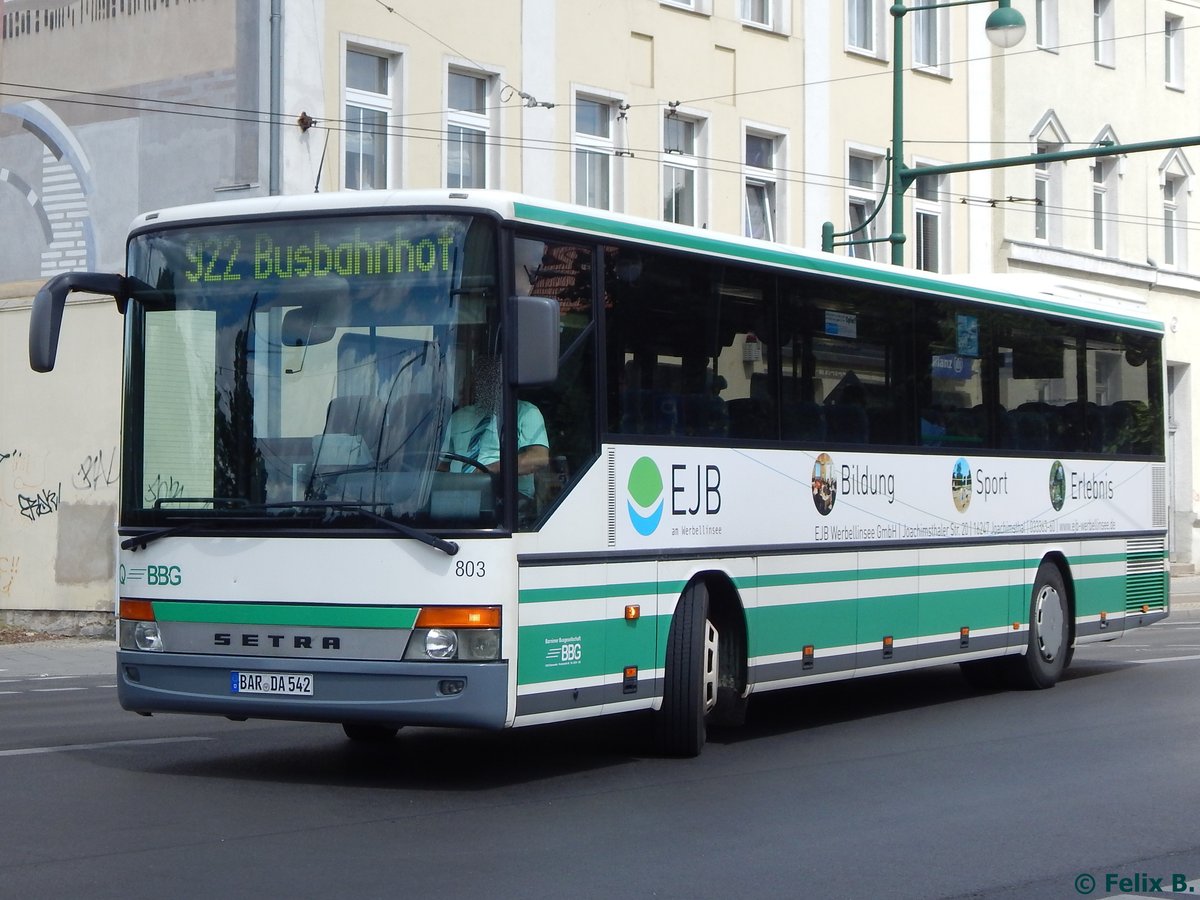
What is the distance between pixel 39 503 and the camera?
24922 mm

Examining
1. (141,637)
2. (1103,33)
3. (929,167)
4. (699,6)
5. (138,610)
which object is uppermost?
(1103,33)

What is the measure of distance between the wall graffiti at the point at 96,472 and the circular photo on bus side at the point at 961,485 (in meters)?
13.0

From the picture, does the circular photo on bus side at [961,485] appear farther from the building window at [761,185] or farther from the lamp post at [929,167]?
the building window at [761,185]

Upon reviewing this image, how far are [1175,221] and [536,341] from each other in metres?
34.0

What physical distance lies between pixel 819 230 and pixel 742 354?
20421mm

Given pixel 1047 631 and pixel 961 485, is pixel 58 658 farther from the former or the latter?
pixel 961 485

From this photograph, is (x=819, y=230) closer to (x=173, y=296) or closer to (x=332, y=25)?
(x=332, y=25)

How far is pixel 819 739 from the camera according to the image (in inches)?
491

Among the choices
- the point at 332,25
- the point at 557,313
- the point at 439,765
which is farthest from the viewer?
the point at 332,25

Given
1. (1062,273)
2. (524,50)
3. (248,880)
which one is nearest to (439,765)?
(248,880)

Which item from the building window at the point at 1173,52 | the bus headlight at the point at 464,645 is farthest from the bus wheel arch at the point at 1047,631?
the building window at the point at 1173,52

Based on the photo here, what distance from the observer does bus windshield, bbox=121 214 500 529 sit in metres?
9.72

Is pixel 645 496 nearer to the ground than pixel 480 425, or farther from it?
nearer to the ground

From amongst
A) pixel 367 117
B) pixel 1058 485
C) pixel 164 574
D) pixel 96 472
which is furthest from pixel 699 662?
pixel 367 117
